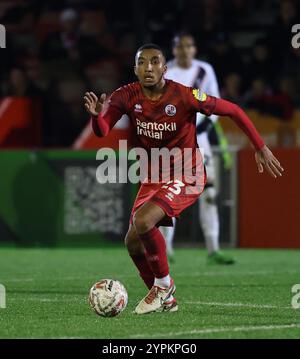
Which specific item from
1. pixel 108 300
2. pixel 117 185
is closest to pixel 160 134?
pixel 108 300

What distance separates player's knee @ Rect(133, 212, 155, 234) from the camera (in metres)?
7.60

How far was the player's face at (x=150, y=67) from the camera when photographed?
7.84 meters

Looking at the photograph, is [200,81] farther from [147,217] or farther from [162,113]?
[147,217]

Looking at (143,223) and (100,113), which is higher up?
(100,113)

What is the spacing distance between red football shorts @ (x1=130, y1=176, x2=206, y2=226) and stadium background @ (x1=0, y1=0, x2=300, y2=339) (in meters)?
0.69

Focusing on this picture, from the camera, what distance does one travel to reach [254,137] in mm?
7879

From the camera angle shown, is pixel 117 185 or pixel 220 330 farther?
pixel 117 185

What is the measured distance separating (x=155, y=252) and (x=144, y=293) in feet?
4.61

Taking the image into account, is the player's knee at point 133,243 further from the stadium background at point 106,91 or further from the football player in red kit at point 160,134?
the stadium background at point 106,91

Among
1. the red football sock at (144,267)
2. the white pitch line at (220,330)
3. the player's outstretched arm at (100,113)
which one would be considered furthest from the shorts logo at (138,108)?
the white pitch line at (220,330)

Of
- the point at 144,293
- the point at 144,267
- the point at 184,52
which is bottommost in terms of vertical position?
the point at 144,293

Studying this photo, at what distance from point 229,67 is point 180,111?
8.93 metres

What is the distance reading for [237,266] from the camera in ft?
38.8
